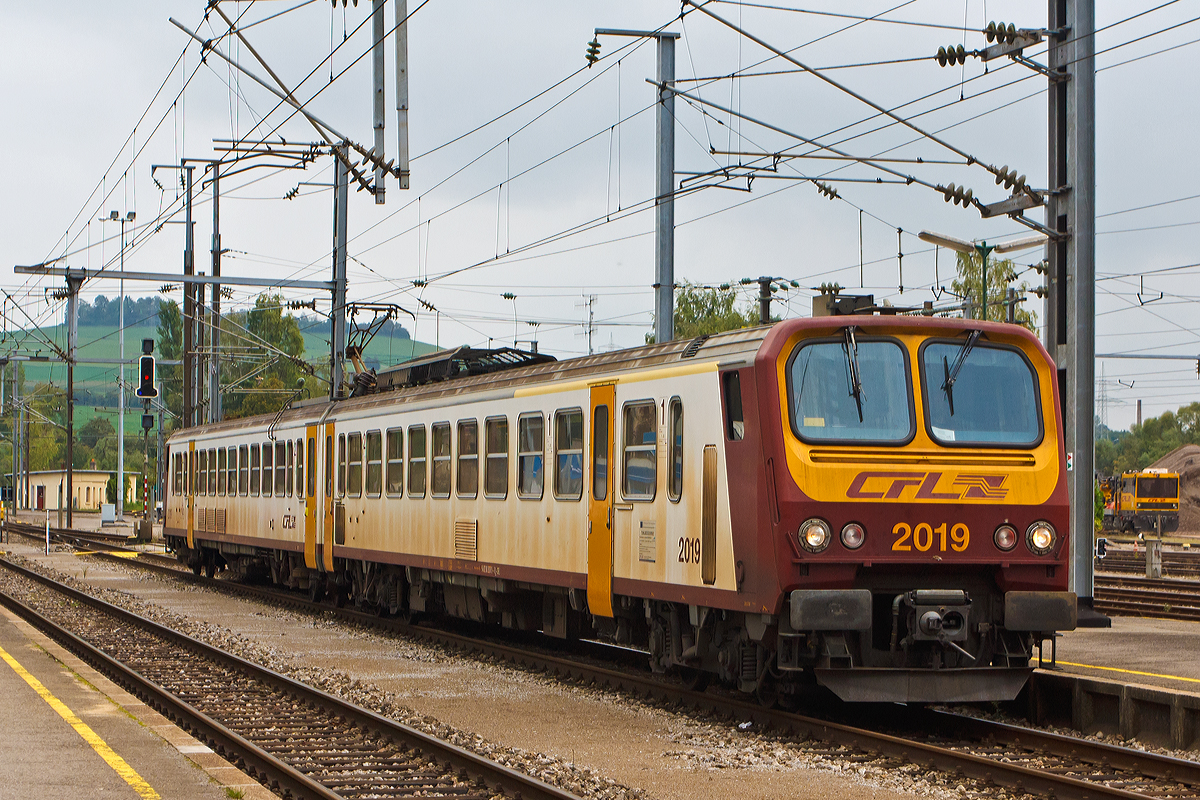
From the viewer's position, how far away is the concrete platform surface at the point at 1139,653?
1236 cm

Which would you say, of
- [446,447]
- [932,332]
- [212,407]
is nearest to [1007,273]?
[212,407]

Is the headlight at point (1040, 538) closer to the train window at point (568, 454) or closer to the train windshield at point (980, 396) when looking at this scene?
the train windshield at point (980, 396)

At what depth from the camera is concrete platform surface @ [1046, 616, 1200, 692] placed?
1236 centimetres

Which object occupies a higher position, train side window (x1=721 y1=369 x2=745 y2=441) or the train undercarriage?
train side window (x1=721 y1=369 x2=745 y2=441)

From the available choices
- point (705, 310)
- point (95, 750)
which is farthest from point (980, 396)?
point (705, 310)

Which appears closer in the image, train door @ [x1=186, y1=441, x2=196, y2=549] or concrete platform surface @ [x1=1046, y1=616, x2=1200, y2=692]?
concrete platform surface @ [x1=1046, y1=616, x2=1200, y2=692]

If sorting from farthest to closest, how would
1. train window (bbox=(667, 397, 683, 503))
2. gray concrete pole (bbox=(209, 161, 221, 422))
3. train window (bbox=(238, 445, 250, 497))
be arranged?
gray concrete pole (bbox=(209, 161, 221, 422)) < train window (bbox=(238, 445, 250, 497)) < train window (bbox=(667, 397, 683, 503))

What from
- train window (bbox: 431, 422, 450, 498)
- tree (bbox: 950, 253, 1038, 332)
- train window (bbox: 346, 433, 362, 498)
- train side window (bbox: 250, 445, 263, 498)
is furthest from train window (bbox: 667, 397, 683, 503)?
tree (bbox: 950, 253, 1038, 332)

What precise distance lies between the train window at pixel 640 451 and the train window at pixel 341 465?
8.68 metres

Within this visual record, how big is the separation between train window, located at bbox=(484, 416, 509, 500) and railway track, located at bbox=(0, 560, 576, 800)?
3.04 meters

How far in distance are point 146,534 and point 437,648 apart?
32151 mm

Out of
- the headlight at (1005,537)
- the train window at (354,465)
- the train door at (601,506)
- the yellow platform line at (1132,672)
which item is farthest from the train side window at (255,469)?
the headlight at (1005,537)

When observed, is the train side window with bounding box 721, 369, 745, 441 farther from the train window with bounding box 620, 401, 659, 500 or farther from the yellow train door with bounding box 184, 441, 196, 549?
the yellow train door with bounding box 184, 441, 196, 549

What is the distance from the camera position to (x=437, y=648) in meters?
16.4
